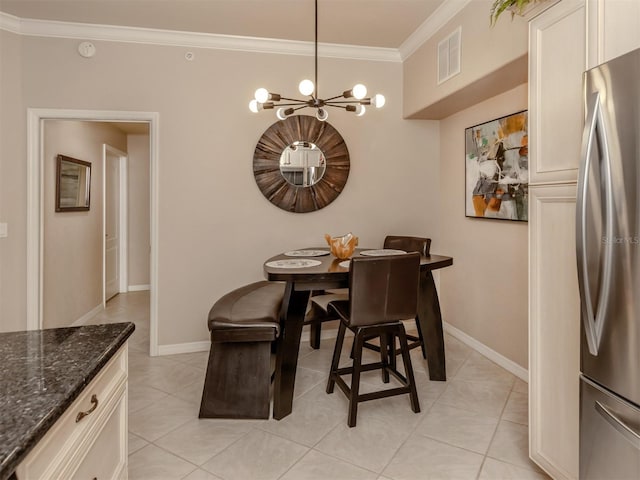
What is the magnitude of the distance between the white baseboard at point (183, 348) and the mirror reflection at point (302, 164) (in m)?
1.69

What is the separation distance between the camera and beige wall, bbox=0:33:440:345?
3.17 metres

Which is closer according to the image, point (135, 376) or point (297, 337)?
point (297, 337)

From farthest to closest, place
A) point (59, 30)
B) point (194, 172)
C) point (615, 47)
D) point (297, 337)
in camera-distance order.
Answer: point (194, 172) < point (59, 30) < point (297, 337) < point (615, 47)

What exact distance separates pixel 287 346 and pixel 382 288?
67 cm

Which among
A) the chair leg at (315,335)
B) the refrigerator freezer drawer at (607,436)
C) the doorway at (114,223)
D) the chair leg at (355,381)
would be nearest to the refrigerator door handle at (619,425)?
the refrigerator freezer drawer at (607,436)

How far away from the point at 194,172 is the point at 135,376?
5.65 ft

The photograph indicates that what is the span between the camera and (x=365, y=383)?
2791mm

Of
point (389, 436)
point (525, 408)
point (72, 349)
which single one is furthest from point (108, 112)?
point (525, 408)

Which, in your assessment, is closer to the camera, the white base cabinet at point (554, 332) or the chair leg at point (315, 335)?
the white base cabinet at point (554, 332)

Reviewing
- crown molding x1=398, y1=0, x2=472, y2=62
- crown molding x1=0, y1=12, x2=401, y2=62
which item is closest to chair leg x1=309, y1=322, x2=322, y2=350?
crown molding x1=0, y1=12, x2=401, y2=62

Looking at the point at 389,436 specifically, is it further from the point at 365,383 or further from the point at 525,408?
the point at 525,408

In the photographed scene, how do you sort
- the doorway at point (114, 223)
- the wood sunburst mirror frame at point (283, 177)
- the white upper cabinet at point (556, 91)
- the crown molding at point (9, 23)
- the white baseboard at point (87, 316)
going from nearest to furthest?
the white upper cabinet at point (556, 91) → the crown molding at point (9, 23) → the wood sunburst mirror frame at point (283, 177) → the white baseboard at point (87, 316) → the doorway at point (114, 223)

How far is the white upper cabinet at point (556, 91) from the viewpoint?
146cm

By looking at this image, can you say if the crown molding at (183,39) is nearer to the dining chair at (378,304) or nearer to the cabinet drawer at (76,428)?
the dining chair at (378,304)
